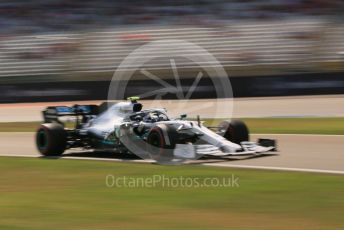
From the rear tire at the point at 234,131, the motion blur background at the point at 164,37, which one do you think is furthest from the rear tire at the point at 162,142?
the motion blur background at the point at 164,37

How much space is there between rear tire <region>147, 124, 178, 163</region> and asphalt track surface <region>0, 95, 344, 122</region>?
8.51 metres

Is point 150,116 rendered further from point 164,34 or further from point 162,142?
point 164,34

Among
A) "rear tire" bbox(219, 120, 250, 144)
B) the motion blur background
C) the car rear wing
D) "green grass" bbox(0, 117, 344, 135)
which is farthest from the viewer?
the motion blur background

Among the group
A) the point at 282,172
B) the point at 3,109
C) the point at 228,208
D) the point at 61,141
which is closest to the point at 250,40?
the point at 3,109

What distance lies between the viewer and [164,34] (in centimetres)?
2734

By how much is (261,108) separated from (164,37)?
761 cm

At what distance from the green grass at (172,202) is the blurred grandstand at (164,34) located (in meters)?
16.9

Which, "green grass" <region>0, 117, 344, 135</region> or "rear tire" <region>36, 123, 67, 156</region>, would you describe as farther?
"green grass" <region>0, 117, 344, 135</region>

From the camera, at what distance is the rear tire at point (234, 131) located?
10094 mm

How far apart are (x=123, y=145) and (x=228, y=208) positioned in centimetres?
412

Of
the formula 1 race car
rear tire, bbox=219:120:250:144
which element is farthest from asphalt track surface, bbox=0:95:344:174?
rear tire, bbox=219:120:250:144

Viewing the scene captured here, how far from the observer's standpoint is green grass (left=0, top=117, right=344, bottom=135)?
14.6m

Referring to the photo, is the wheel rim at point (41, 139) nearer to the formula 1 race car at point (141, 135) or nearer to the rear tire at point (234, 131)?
the formula 1 race car at point (141, 135)

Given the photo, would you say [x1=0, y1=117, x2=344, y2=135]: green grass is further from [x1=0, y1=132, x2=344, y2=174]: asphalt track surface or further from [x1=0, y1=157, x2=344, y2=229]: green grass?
[x1=0, y1=157, x2=344, y2=229]: green grass
